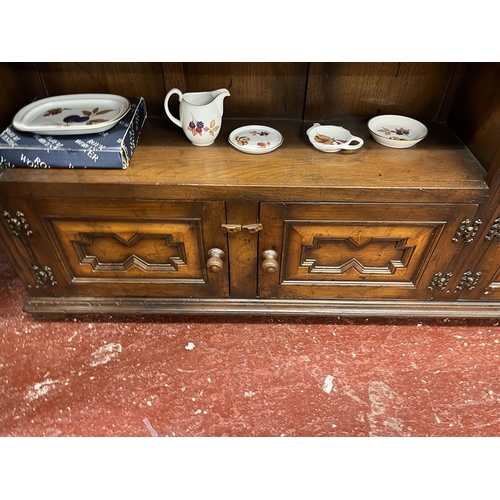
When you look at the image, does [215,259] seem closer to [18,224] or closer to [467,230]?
[18,224]

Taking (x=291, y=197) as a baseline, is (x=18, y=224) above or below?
below

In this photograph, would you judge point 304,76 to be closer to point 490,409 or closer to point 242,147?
point 242,147

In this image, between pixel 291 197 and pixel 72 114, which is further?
pixel 72 114

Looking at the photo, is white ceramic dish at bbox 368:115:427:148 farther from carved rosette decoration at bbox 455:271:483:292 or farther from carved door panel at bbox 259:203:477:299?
carved rosette decoration at bbox 455:271:483:292

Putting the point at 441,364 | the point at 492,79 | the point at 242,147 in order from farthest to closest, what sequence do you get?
the point at 441,364
the point at 242,147
the point at 492,79

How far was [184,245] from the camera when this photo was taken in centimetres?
102

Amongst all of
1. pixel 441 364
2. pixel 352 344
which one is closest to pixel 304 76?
pixel 352 344

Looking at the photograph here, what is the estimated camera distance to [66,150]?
0.89 meters

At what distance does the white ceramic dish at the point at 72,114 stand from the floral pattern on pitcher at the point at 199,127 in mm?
173

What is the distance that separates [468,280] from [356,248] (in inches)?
14.1

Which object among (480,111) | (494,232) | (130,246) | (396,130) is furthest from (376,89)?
(130,246)

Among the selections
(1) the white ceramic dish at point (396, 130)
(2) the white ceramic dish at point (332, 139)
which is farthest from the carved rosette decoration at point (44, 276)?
(1) the white ceramic dish at point (396, 130)

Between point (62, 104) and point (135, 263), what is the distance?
0.48 meters

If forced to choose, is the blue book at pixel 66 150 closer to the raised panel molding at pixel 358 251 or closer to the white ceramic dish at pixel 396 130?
the raised panel molding at pixel 358 251
